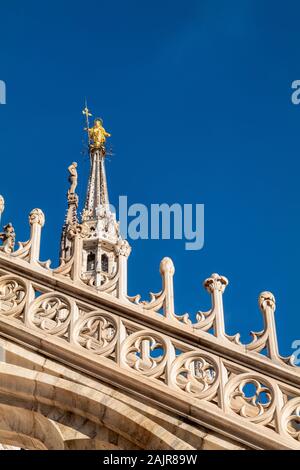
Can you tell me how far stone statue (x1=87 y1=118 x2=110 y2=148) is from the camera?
34938mm

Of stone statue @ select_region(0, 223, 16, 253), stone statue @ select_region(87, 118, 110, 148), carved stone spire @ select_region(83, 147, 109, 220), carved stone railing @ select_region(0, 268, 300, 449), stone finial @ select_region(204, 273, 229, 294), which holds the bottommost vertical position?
carved stone railing @ select_region(0, 268, 300, 449)

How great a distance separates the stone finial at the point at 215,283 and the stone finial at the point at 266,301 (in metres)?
0.36

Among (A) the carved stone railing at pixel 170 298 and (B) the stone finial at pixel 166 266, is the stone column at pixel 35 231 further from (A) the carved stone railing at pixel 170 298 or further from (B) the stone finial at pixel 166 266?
(B) the stone finial at pixel 166 266

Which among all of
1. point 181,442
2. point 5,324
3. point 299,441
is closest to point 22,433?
point 5,324

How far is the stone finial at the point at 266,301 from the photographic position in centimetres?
903

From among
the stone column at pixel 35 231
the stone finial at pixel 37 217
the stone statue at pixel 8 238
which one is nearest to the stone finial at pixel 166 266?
the stone column at pixel 35 231

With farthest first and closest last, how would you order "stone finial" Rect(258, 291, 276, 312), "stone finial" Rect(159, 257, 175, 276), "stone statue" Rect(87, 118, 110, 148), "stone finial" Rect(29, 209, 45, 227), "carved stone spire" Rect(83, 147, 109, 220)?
"stone statue" Rect(87, 118, 110, 148), "carved stone spire" Rect(83, 147, 109, 220), "stone finial" Rect(29, 209, 45, 227), "stone finial" Rect(159, 257, 175, 276), "stone finial" Rect(258, 291, 276, 312)

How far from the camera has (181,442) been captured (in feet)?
26.1

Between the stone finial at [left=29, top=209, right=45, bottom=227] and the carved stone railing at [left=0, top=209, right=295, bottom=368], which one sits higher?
the stone finial at [left=29, top=209, right=45, bottom=227]

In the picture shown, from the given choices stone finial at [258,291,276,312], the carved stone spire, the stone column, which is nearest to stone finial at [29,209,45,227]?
the stone column

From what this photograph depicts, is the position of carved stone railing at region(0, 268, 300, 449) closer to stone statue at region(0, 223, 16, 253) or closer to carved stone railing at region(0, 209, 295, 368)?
carved stone railing at region(0, 209, 295, 368)

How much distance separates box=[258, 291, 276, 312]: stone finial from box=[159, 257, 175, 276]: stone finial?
883mm

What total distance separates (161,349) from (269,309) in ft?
3.37

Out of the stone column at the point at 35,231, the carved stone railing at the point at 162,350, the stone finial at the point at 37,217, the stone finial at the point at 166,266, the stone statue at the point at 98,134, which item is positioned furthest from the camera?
the stone statue at the point at 98,134
